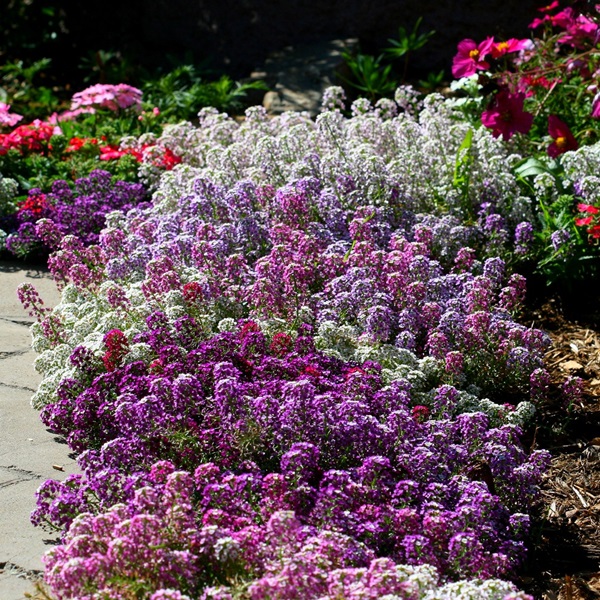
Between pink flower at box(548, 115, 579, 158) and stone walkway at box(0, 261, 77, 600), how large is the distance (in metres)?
2.59

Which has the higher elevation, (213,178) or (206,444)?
(213,178)

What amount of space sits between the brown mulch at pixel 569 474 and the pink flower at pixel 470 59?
119cm

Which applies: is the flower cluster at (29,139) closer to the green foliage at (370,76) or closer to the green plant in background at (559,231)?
the green foliage at (370,76)

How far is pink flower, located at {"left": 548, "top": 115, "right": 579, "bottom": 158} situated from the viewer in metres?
4.79

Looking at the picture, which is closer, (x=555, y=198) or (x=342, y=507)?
(x=342, y=507)

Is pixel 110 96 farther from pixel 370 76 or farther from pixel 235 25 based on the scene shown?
pixel 235 25

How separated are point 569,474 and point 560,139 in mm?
1780

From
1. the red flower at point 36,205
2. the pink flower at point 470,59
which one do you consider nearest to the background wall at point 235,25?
the red flower at point 36,205

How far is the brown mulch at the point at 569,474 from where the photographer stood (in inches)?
127

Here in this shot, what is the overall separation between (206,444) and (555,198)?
2556mm

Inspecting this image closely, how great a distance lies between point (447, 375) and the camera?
3.94 metres

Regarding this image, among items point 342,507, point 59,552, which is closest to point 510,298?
point 342,507

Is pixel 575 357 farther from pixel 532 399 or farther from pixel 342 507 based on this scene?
pixel 342 507

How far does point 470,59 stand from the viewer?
488 cm
